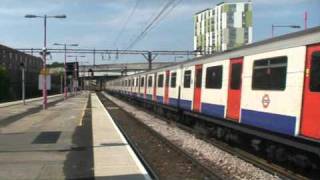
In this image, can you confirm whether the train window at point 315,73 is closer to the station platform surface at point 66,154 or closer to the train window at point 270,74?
the train window at point 270,74

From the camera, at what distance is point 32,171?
1353 centimetres

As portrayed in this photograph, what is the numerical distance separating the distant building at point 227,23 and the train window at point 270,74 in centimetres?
1937

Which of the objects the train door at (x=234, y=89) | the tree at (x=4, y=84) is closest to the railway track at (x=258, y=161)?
the train door at (x=234, y=89)

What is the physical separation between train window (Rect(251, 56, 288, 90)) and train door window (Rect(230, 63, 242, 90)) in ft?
4.25

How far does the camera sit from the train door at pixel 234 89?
17.2 metres

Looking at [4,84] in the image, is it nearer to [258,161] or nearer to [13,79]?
[13,79]

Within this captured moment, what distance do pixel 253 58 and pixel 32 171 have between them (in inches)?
235

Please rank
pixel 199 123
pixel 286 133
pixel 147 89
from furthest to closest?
pixel 147 89 → pixel 199 123 → pixel 286 133

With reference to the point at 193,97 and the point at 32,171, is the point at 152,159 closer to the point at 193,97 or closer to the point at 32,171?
the point at 32,171

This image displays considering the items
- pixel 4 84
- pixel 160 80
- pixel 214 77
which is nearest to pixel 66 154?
pixel 214 77

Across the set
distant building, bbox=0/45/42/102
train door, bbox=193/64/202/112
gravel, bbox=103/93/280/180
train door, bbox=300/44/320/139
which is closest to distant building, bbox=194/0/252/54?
train door, bbox=193/64/202/112

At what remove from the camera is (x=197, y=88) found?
23562mm

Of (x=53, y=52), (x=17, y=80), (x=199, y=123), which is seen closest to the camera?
(x=199, y=123)

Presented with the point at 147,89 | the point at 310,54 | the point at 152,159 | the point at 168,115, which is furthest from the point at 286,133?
the point at 147,89
